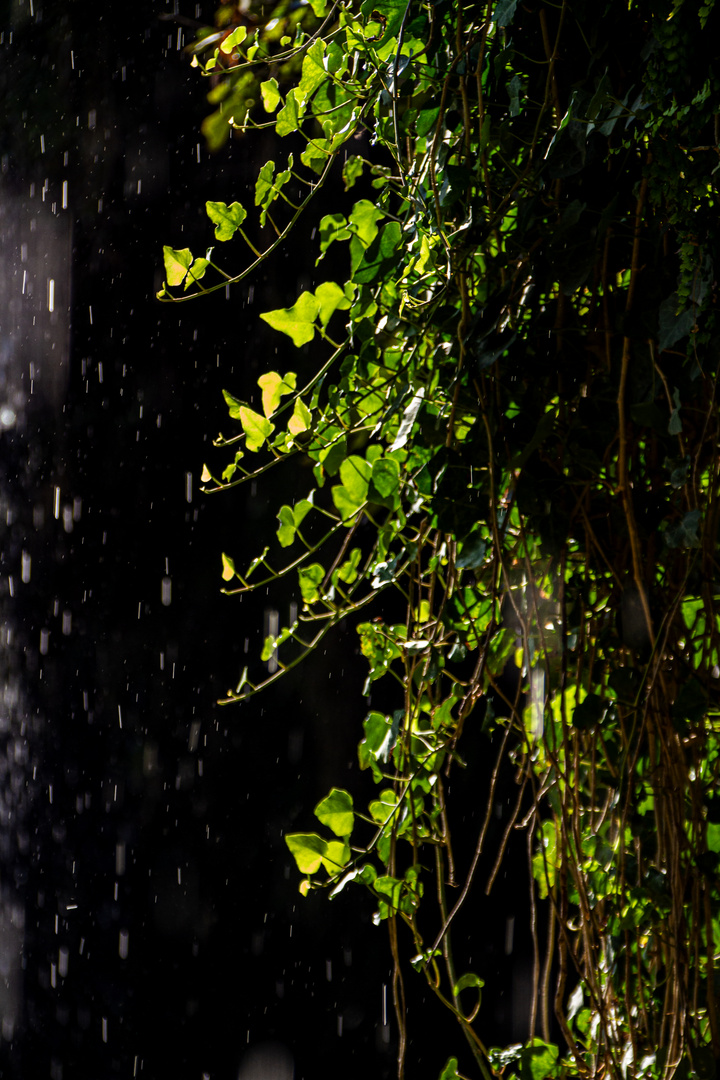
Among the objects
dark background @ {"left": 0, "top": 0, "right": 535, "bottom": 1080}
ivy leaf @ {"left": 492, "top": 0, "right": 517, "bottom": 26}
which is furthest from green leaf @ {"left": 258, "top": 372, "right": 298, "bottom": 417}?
dark background @ {"left": 0, "top": 0, "right": 535, "bottom": 1080}

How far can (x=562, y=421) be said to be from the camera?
1.99 ft

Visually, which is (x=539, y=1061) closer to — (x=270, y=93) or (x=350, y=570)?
(x=350, y=570)

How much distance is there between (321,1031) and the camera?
1.43m

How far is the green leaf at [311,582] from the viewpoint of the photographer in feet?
2.41

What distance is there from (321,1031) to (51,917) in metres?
0.61

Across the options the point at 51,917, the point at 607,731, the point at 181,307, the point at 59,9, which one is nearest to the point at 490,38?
the point at 607,731

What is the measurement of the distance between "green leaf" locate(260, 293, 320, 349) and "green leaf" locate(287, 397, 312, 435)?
1.7 inches

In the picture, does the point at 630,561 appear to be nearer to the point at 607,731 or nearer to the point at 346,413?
the point at 607,731

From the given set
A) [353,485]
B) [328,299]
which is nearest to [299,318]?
[328,299]

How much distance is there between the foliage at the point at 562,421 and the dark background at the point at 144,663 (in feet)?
2.24

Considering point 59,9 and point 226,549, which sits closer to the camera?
point 226,549

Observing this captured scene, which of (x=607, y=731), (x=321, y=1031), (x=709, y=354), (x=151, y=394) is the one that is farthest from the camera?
(x=151, y=394)

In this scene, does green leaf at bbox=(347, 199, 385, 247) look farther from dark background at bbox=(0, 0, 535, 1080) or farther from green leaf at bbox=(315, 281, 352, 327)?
dark background at bbox=(0, 0, 535, 1080)

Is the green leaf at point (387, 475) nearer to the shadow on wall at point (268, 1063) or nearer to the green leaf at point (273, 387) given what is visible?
the green leaf at point (273, 387)
